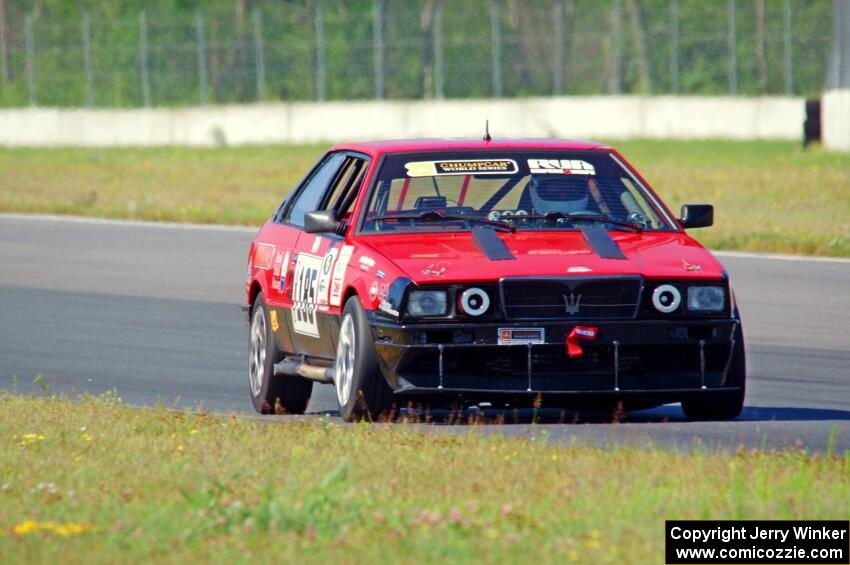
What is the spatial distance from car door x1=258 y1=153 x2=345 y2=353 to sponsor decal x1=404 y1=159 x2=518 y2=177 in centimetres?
77

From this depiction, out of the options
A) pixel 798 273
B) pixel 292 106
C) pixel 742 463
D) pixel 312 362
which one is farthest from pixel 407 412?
pixel 292 106

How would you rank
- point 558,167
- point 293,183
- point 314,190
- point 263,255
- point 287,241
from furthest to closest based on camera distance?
point 293,183
point 263,255
point 314,190
point 287,241
point 558,167

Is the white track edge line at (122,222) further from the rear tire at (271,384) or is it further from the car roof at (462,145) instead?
the car roof at (462,145)

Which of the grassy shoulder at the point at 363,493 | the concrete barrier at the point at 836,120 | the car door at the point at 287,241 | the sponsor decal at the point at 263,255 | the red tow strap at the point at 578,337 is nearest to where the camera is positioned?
the grassy shoulder at the point at 363,493

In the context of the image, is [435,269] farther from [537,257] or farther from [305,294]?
[305,294]

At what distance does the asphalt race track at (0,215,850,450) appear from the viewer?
9.29 m

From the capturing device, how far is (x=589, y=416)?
959 cm

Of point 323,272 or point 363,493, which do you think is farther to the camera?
point 323,272

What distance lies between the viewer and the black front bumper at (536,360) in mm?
8641

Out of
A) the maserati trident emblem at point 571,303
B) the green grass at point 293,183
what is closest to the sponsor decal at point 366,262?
the maserati trident emblem at point 571,303

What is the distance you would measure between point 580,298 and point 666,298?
1.32 feet

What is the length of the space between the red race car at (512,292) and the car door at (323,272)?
2cm

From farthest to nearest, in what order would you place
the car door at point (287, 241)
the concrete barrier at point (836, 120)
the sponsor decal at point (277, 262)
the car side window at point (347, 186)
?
the concrete barrier at point (836, 120), the sponsor decal at point (277, 262), the car door at point (287, 241), the car side window at point (347, 186)

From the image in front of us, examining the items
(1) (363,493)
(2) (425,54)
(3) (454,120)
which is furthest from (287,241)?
(2) (425,54)
